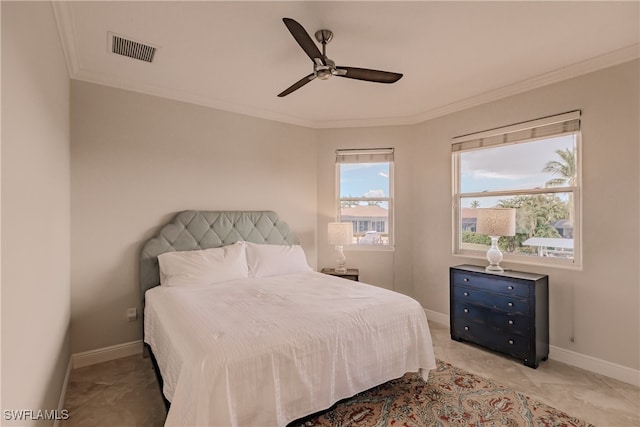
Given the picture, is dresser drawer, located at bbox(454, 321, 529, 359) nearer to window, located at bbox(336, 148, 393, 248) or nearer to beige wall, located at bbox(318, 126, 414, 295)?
beige wall, located at bbox(318, 126, 414, 295)

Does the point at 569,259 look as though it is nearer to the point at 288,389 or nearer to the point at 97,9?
the point at 288,389

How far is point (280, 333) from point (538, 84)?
3.32 m

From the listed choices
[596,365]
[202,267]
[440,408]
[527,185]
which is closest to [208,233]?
[202,267]

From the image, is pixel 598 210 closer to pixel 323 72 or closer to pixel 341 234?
pixel 341 234

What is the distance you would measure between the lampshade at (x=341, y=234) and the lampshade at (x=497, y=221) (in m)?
1.49

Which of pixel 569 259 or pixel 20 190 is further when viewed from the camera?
pixel 569 259

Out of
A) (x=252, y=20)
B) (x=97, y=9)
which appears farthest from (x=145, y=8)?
(x=252, y=20)

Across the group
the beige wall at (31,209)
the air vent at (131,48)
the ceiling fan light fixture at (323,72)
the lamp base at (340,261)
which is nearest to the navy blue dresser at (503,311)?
the lamp base at (340,261)

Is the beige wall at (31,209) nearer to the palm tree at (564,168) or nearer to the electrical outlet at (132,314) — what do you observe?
the electrical outlet at (132,314)

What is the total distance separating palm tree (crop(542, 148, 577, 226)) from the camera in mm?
2973

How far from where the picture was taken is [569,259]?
299 centimetres

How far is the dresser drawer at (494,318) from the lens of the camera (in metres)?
2.91

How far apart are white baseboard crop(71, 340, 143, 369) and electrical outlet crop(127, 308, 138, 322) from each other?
0.23 meters

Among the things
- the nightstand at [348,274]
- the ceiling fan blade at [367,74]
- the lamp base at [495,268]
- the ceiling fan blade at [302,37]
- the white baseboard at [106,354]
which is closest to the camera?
the ceiling fan blade at [302,37]
